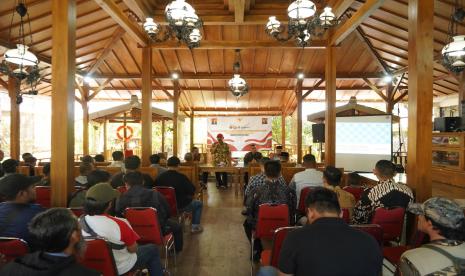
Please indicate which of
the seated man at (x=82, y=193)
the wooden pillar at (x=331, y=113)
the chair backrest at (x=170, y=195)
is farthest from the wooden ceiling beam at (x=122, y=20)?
the wooden pillar at (x=331, y=113)

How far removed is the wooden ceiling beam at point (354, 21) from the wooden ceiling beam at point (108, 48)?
5818 mm

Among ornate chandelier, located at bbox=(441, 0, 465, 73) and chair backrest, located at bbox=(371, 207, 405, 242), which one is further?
ornate chandelier, located at bbox=(441, 0, 465, 73)

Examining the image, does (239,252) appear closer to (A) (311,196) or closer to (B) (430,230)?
(A) (311,196)

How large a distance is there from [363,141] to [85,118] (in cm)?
865

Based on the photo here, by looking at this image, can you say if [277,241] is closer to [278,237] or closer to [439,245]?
[278,237]

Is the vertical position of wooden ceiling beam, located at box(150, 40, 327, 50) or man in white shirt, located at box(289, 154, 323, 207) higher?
wooden ceiling beam, located at box(150, 40, 327, 50)

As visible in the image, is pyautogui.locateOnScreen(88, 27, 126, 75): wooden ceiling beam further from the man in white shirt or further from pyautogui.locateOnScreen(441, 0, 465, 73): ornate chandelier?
pyautogui.locateOnScreen(441, 0, 465, 73): ornate chandelier

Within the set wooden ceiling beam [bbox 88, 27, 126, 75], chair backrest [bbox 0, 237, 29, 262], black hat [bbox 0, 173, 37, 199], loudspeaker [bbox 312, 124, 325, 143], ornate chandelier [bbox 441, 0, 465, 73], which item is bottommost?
chair backrest [bbox 0, 237, 29, 262]

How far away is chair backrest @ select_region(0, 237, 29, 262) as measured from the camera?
6.54 feet

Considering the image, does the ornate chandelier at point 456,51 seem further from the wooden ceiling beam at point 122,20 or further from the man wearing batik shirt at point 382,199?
the wooden ceiling beam at point 122,20

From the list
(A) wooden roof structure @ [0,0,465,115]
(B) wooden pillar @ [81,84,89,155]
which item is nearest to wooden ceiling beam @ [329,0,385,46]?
(A) wooden roof structure @ [0,0,465,115]

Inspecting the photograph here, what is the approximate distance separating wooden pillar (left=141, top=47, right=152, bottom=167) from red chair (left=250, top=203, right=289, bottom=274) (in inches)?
175

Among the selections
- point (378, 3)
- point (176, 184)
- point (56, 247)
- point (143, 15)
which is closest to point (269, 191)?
point (176, 184)

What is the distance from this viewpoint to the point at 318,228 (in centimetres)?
161
